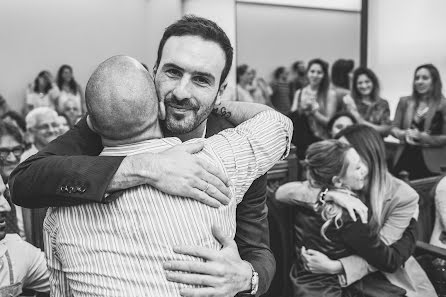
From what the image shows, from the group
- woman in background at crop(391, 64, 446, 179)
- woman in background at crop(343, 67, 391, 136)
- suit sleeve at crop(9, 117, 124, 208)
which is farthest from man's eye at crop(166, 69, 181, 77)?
woman in background at crop(343, 67, 391, 136)

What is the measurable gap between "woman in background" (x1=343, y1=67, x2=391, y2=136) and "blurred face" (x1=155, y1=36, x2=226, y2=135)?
3.67 metres

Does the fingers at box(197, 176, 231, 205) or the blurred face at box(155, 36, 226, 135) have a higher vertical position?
the blurred face at box(155, 36, 226, 135)

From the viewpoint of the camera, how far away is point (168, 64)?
1468 millimetres

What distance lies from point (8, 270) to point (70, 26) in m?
8.23

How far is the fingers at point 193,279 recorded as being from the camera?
3.55ft

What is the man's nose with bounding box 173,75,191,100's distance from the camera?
1420 mm

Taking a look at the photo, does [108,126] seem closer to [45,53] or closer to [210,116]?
[210,116]

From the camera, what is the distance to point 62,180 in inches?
45.7

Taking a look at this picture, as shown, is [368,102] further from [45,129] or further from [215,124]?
[215,124]

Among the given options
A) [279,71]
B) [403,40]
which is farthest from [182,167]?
[279,71]

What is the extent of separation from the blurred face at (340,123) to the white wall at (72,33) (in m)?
5.12

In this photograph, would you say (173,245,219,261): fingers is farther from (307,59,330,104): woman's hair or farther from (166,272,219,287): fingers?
(307,59,330,104): woman's hair

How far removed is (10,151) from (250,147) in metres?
2.31

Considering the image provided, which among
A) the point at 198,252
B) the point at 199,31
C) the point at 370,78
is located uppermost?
the point at 199,31
